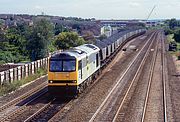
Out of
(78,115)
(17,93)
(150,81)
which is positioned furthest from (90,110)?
(150,81)

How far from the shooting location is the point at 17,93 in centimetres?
2800

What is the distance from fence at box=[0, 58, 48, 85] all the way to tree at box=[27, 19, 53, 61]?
76.0 feet

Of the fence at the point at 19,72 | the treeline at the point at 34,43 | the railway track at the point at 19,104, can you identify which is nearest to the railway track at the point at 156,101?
the railway track at the point at 19,104

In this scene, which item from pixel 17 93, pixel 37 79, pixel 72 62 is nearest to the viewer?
pixel 72 62

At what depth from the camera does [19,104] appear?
77.6 ft

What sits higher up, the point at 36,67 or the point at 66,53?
the point at 66,53

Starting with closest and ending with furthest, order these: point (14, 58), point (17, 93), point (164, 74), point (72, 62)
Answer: point (72, 62) → point (17, 93) → point (164, 74) → point (14, 58)

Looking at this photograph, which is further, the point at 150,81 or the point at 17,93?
the point at 150,81

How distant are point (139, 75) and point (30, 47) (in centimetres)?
3171

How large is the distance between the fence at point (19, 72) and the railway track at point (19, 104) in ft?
8.13

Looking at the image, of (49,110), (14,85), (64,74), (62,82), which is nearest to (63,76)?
(64,74)

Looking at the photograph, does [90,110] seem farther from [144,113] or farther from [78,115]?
[144,113]

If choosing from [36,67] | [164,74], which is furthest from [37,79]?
[164,74]

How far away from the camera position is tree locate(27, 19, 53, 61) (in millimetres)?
63938
